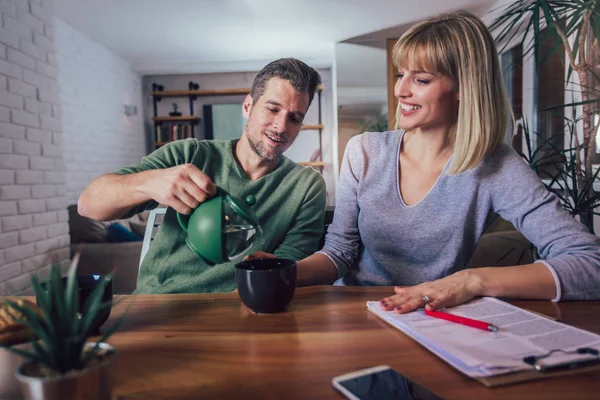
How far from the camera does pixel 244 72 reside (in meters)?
6.46

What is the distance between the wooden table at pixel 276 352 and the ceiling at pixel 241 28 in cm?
375

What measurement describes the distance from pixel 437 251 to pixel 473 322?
1.53ft

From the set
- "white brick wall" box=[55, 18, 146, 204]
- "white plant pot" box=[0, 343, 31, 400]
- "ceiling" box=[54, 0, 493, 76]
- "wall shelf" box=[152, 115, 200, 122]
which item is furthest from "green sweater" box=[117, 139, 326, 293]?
"wall shelf" box=[152, 115, 200, 122]

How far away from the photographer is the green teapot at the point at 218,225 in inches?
27.6

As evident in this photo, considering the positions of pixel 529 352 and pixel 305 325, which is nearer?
pixel 529 352

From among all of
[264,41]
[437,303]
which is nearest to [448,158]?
[437,303]

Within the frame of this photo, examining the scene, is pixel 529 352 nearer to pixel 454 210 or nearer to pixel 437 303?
pixel 437 303

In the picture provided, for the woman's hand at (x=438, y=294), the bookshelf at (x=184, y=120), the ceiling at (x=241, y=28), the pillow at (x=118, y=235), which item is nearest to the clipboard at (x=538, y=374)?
the woman's hand at (x=438, y=294)

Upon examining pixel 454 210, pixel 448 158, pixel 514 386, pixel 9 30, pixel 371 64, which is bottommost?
pixel 514 386

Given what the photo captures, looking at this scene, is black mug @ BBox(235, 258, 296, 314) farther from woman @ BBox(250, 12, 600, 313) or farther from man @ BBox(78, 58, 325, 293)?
man @ BBox(78, 58, 325, 293)

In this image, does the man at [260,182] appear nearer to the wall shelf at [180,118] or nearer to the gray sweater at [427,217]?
the gray sweater at [427,217]

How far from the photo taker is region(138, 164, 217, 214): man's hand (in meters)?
0.75

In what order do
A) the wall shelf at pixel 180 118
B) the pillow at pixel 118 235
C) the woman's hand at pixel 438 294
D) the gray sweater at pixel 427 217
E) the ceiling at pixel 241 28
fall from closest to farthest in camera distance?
the woman's hand at pixel 438 294 < the gray sweater at pixel 427 217 < the pillow at pixel 118 235 < the ceiling at pixel 241 28 < the wall shelf at pixel 180 118

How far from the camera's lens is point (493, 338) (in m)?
0.61
